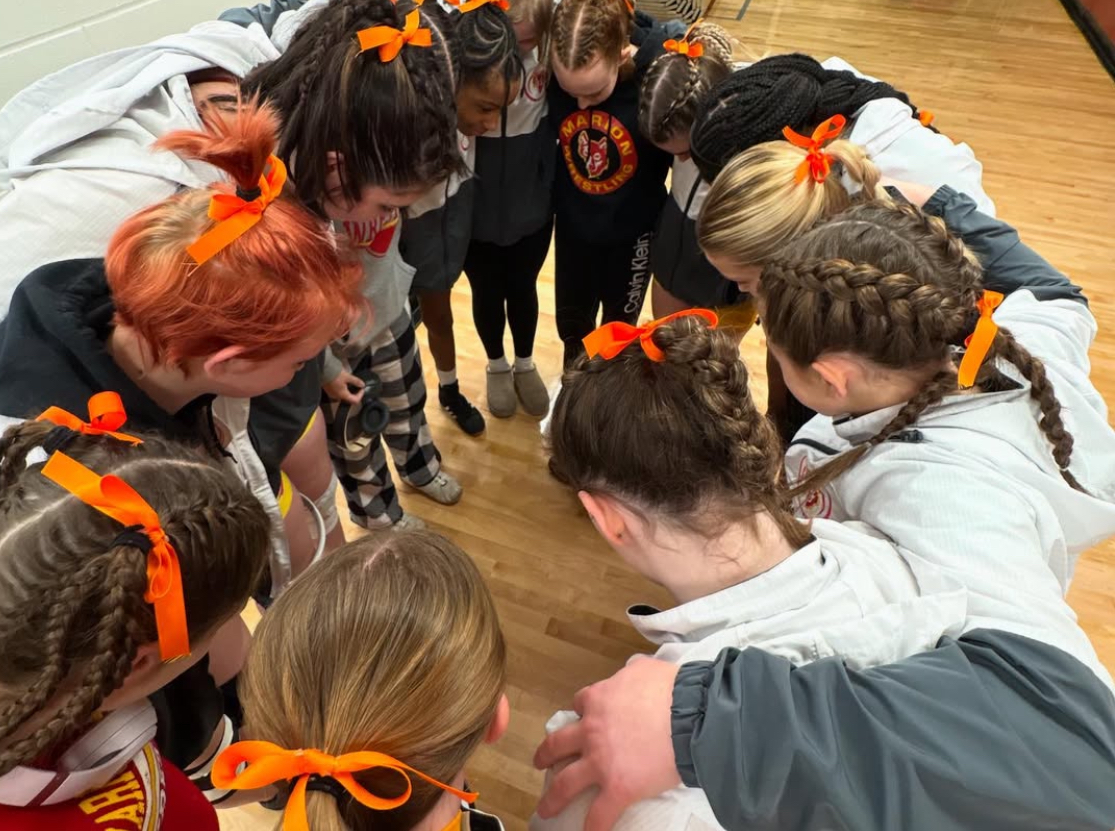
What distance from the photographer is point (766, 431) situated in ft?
2.52

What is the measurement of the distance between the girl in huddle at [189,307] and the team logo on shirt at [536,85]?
2.38ft

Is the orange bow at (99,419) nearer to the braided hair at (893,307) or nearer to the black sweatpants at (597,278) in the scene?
the braided hair at (893,307)

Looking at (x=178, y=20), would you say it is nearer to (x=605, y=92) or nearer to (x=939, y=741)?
(x=605, y=92)

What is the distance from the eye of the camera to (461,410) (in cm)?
207

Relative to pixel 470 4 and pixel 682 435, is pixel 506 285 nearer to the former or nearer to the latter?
pixel 470 4

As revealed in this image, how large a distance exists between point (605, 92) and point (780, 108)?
0.40 m

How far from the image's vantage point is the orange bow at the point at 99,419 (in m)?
0.64

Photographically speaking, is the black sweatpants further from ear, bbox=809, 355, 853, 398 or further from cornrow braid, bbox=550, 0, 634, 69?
ear, bbox=809, 355, 853, 398

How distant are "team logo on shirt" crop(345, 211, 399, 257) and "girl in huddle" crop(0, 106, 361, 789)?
1.13ft

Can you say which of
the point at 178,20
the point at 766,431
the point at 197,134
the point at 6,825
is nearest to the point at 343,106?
the point at 197,134

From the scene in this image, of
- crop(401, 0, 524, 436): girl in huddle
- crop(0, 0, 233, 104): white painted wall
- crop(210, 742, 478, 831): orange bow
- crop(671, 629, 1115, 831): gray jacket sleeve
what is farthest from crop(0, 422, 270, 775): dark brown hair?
crop(0, 0, 233, 104): white painted wall

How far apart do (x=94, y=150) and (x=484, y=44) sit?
661 mm

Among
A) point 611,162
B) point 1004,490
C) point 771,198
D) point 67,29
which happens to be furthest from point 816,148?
point 67,29

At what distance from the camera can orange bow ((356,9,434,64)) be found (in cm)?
94
